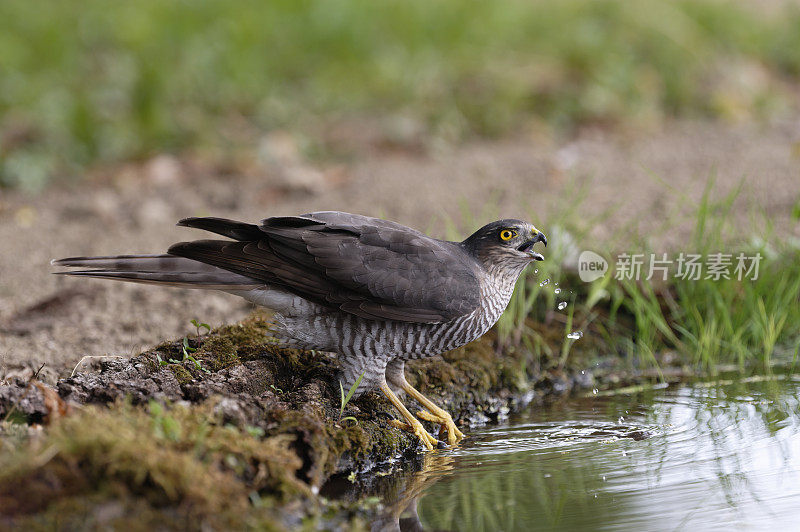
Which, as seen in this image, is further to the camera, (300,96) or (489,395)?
(300,96)

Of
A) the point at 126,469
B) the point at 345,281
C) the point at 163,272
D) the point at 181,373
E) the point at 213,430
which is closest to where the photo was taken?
the point at 126,469

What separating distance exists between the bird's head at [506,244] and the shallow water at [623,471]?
744 mm

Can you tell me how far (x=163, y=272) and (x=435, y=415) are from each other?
1.32m

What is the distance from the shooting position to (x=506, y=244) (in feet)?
13.3

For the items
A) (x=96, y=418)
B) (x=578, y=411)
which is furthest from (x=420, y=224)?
(x=96, y=418)

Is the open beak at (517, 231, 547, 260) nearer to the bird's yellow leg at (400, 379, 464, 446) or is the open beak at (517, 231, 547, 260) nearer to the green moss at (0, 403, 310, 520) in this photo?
the bird's yellow leg at (400, 379, 464, 446)

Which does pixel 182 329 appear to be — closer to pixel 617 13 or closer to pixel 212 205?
pixel 212 205

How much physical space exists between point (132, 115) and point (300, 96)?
1.63 metres

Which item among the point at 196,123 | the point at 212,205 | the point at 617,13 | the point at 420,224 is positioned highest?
the point at 617,13

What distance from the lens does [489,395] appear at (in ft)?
15.2

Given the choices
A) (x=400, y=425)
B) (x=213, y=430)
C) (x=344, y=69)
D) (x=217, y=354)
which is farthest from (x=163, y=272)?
(x=344, y=69)

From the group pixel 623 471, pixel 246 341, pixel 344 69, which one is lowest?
pixel 623 471

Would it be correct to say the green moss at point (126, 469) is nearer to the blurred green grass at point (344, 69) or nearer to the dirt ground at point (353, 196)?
the dirt ground at point (353, 196)

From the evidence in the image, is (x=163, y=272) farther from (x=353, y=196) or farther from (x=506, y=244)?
(x=353, y=196)
